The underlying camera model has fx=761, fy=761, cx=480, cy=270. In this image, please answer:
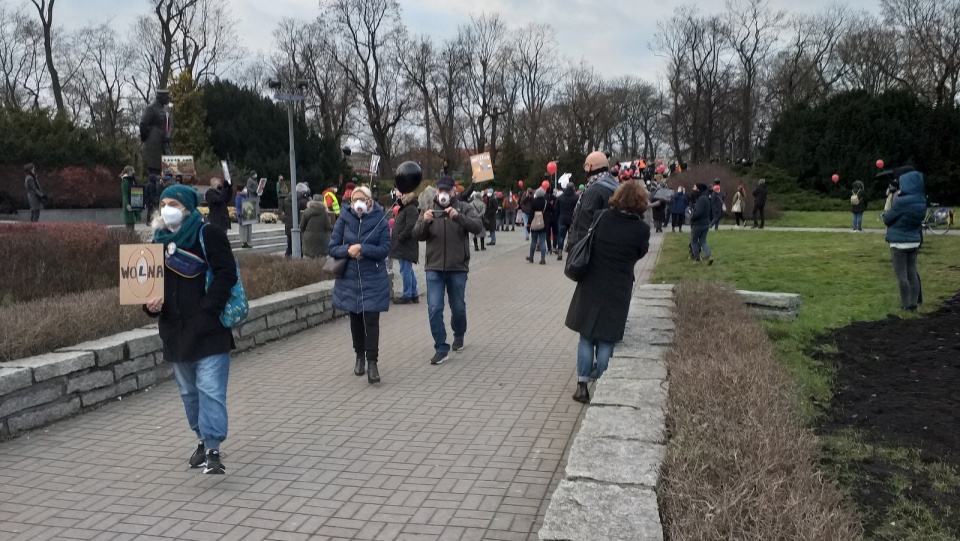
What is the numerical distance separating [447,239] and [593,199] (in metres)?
1.79

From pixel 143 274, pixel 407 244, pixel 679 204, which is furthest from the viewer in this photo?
pixel 679 204

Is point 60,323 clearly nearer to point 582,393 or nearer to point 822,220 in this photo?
point 582,393

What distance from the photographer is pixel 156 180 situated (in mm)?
18359

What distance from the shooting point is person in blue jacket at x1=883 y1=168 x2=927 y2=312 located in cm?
921

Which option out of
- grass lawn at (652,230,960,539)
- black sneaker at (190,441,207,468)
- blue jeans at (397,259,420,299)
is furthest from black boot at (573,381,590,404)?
blue jeans at (397,259,420,299)

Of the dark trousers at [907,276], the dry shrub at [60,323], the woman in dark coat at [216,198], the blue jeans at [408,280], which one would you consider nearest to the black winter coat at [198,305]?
the dry shrub at [60,323]

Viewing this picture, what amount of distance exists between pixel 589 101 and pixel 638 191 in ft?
200

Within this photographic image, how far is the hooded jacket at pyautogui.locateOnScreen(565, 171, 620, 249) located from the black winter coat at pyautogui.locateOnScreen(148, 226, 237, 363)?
3.02 metres

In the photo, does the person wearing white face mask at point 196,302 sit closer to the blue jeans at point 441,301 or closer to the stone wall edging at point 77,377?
the stone wall edging at point 77,377

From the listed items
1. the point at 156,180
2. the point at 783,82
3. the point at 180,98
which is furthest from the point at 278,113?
the point at 783,82

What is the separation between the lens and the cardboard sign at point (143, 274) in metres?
4.49

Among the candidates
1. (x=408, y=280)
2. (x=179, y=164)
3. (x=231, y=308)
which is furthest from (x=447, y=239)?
(x=179, y=164)

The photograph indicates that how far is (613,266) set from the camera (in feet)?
19.1

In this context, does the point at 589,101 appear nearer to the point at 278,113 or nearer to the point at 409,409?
the point at 278,113
